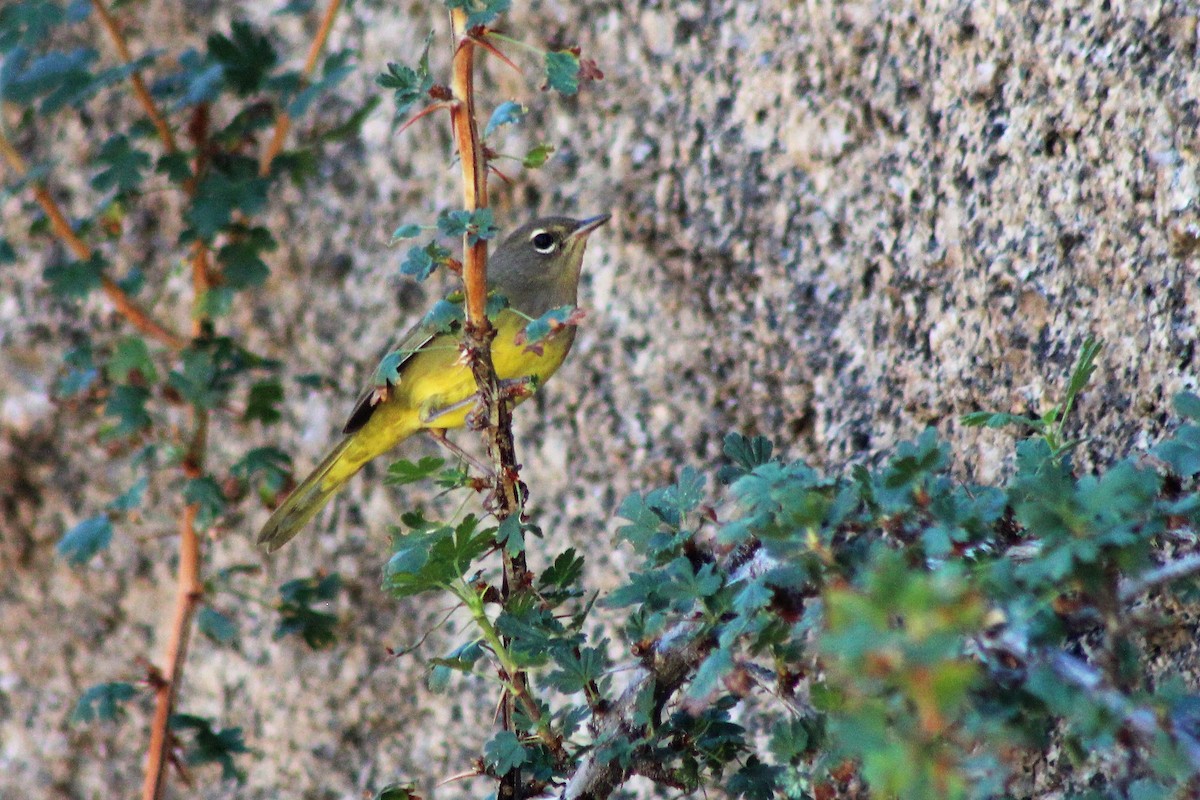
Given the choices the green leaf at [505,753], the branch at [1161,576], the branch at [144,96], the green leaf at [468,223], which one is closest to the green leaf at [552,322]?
the green leaf at [468,223]

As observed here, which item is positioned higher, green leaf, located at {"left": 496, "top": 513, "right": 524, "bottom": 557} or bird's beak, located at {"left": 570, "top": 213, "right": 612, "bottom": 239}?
green leaf, located at {"left": 496, "top": 513, "right": 524, "bottom": 557}

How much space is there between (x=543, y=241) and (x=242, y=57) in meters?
0.77

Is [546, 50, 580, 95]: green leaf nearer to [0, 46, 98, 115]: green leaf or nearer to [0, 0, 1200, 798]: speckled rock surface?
[0, 0, 1200, 798]: speckled rock surface

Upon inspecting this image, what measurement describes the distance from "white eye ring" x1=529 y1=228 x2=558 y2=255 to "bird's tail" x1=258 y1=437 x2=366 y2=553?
0.62 m

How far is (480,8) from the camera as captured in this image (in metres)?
1.51

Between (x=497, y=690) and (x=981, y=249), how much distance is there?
1299mm

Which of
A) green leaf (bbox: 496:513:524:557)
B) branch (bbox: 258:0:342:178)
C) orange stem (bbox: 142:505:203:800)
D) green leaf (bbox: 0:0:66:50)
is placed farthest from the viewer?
branch (bbox: 258:0:342:178)

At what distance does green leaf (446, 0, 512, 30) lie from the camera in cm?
147

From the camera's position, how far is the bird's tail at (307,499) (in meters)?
2.77

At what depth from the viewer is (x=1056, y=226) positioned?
1.80 metres

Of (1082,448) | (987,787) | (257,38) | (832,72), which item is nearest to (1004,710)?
(987,787)

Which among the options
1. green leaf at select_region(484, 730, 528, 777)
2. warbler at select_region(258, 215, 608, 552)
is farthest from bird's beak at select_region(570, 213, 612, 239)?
green leaf at select_region(484, 730, 528, 777)

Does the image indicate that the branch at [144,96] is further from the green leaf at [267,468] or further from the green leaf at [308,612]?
the green leaf at [308,612]

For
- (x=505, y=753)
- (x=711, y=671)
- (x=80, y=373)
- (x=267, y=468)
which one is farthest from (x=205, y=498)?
(x=711, y=671)
